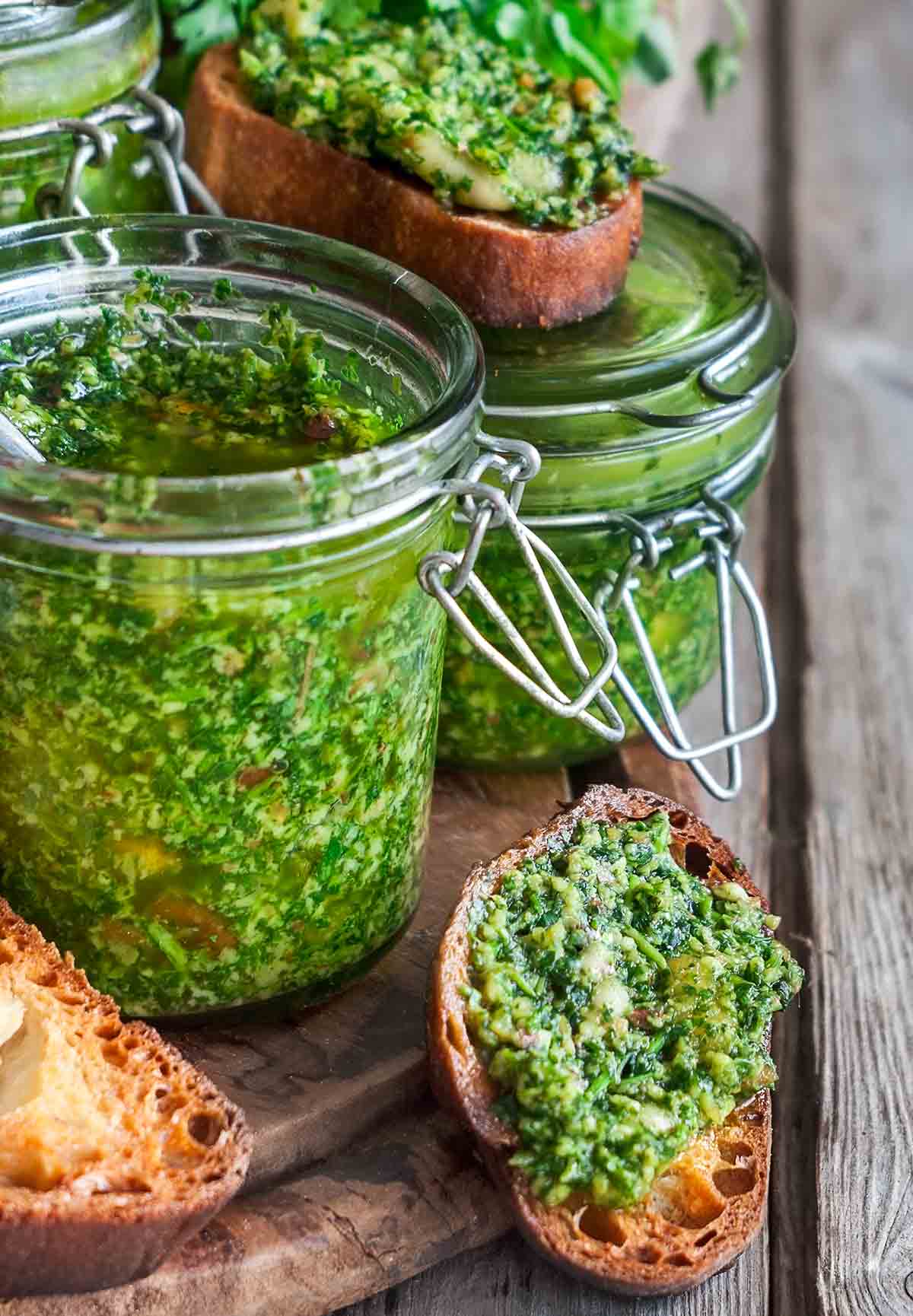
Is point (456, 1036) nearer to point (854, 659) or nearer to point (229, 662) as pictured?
point (229, 662)

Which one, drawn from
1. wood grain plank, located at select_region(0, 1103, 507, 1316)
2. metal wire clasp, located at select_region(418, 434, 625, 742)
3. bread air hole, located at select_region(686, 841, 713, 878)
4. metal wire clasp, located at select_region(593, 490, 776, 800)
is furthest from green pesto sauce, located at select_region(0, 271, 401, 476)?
wood grain plank, located at select_region(0, 1103, 507, 1316)

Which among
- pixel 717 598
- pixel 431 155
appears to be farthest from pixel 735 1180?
pixel 431 155

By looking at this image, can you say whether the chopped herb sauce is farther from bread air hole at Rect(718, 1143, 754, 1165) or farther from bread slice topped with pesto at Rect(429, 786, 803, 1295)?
bread air hole at Rect(718, 1143, 754, 1165)

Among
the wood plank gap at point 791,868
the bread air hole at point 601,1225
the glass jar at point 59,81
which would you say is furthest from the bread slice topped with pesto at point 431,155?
the bread air hole at point 601,1225

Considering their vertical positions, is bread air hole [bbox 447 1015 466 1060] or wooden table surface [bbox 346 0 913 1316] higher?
bread air hole [bbox 447 1015 466 1060]

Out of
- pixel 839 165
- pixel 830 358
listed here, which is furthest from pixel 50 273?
pixel 839 165

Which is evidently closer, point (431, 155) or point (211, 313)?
point (211, 313)

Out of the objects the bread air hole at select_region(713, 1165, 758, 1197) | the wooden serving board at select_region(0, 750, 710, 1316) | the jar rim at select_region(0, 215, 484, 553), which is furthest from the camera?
the bread air hole at select_region(713, 1165, 758, 1197)
